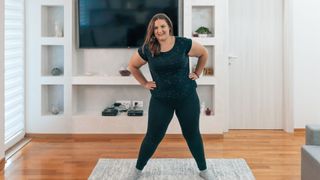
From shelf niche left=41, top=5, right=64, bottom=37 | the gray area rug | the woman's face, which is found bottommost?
the gray area rug

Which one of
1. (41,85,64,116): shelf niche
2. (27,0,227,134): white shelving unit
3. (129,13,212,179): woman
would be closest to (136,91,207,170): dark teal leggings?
(129,13,212,179): woman

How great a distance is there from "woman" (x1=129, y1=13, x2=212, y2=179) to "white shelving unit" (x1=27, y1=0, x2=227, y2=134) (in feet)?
5.69

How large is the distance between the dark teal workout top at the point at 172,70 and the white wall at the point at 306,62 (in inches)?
103

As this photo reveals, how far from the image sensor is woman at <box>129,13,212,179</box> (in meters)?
3.63

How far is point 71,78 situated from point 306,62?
10.00 ft

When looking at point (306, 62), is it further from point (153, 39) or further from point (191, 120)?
point (153, 39)

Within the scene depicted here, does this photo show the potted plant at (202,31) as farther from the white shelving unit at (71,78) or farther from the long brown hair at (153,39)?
the long brown hair at (153,39)

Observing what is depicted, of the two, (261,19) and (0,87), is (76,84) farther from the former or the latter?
(261,19)

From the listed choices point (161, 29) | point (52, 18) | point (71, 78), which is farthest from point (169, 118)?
point (52, 18)

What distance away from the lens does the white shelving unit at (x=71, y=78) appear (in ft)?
18.0

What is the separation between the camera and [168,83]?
366 centimetres

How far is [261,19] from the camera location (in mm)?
5961

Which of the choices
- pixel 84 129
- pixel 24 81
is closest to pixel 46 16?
pixel 24 81

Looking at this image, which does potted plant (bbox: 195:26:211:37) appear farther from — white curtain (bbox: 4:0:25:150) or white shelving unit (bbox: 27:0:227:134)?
white curtain (bbox: 4:0:25:150)
